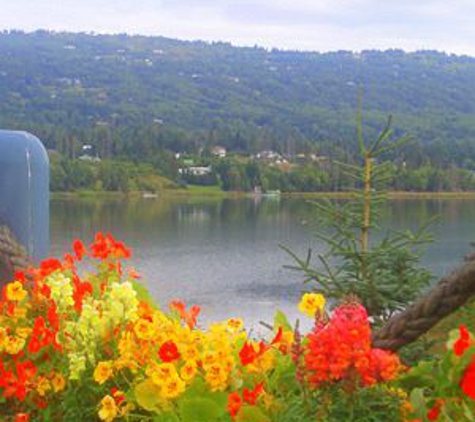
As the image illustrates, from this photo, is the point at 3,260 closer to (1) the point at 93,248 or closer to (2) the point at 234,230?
(1) the point at 93,248

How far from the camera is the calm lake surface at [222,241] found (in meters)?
32.4

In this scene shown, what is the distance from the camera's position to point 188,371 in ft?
6.11

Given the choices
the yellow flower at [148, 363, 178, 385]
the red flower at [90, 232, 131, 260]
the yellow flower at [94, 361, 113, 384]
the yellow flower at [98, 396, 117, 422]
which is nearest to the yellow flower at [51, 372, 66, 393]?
the yellow flower at [94, 361, 113, 384]

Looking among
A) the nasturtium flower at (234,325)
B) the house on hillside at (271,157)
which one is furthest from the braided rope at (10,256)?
the house on hillside at (271,157)

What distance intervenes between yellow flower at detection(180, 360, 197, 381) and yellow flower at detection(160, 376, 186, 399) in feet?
0.15

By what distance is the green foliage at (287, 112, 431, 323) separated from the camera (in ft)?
13.6

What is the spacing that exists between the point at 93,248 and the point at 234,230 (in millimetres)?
62062

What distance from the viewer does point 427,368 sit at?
1833mm

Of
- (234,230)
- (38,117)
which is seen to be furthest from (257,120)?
(234,230)

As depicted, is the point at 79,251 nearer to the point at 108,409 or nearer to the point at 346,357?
the point at 108,409

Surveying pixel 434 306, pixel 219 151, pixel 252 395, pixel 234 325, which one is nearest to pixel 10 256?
pixel 234 325

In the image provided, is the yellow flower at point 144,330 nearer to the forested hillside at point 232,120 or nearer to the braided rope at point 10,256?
the braided rope at point 10,256

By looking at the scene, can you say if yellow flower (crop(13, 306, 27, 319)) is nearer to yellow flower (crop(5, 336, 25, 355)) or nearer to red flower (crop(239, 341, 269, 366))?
yellow flower (crop(5, 336, 25, 355))

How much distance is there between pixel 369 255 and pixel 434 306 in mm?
2714
